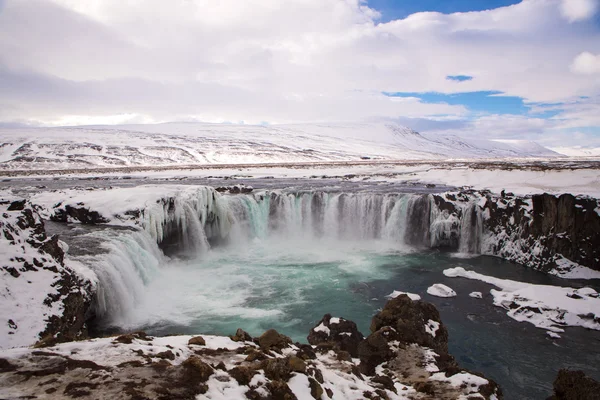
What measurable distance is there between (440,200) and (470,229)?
2.40 m

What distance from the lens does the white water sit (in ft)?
44.0

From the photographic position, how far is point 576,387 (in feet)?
20.9

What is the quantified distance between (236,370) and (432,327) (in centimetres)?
629

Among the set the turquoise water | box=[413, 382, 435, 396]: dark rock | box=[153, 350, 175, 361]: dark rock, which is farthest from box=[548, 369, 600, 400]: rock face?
box=[153, 350, 175, 361]: dark rock

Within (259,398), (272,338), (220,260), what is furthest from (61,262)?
(220,260)

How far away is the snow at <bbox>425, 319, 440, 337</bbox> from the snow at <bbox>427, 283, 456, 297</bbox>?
5.32m

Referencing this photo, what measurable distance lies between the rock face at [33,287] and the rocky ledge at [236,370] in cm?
367

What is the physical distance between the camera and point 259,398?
15.4 feet

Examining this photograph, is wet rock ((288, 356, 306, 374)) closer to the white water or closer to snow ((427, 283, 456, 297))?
the white water

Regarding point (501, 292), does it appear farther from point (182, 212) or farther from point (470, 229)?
point (182, 212)

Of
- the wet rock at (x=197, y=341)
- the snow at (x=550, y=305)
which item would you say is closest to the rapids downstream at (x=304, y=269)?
the snow at (x=550, y=305)

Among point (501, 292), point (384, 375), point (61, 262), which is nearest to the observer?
point (384, 375)

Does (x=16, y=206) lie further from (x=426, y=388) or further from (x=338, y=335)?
(x=426, y=388)

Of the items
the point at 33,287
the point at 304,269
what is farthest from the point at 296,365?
the point at 304,269
